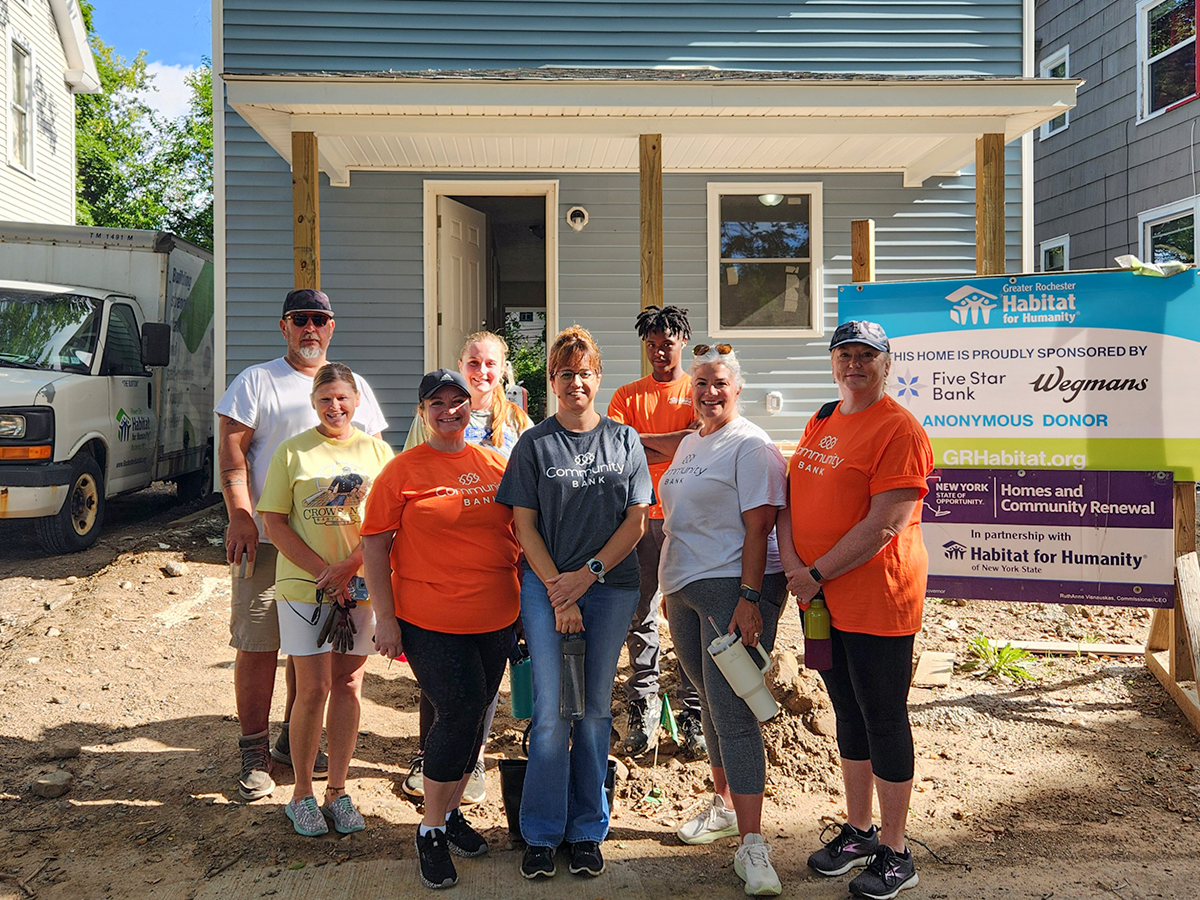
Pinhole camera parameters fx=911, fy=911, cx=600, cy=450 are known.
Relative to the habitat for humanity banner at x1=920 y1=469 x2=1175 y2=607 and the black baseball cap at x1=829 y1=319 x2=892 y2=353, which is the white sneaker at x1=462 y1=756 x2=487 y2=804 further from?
the habitat for humanity banner at x1=920 y1=469 x2=1175 y2=607

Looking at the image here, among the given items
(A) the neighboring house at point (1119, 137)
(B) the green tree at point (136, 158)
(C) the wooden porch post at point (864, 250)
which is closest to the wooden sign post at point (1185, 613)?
(C) the wooden porch post at point (864, 250)

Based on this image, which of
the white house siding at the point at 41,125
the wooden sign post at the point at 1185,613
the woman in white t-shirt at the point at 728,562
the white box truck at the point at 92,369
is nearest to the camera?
the woman in white t-shirt at the point at 728,562

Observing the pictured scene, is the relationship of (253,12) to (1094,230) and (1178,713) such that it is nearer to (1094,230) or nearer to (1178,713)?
(1178,713)

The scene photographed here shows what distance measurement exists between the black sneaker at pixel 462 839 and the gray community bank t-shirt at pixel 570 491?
1025 mm

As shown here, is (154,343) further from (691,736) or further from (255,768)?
(691,736)

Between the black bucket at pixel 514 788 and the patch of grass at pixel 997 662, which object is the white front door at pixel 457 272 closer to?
the patch of grass at pixel 997 662

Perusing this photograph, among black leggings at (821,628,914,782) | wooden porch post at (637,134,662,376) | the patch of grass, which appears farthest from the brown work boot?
the patch of grass

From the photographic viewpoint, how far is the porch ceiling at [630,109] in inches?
249

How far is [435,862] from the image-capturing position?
2947mm

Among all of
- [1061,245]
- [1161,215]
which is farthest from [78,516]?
[1061,245]

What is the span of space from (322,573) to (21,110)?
1518 centimetres

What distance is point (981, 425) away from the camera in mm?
4598

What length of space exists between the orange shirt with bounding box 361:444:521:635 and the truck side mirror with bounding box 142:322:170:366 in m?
5.96

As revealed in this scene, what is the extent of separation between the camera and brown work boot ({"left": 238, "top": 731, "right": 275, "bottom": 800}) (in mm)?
3607
